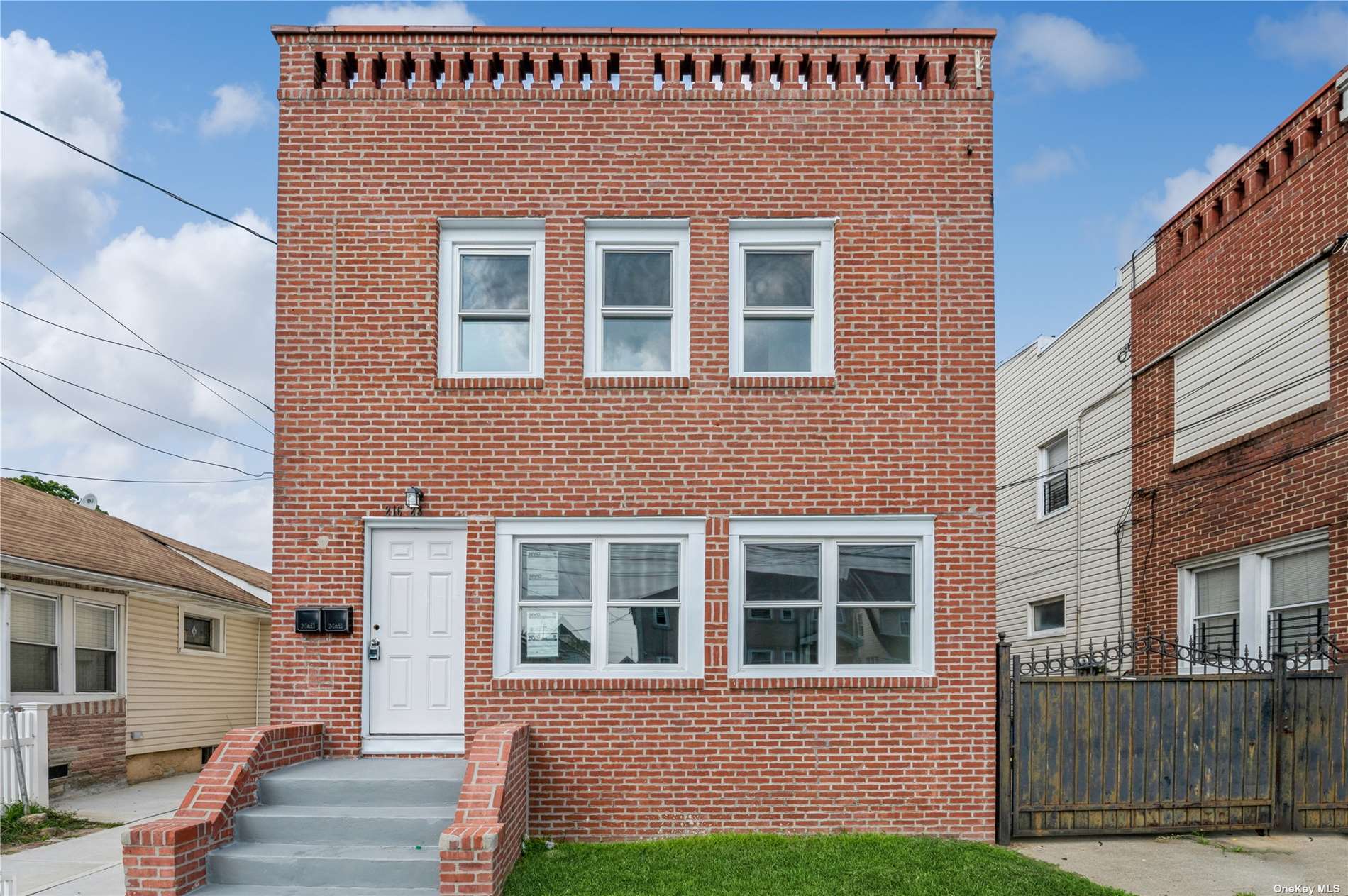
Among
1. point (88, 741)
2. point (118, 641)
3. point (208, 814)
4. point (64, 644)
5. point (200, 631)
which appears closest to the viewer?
point (208, 814)

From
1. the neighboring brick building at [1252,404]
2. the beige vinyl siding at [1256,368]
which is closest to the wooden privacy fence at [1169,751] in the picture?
the neighboring brick building at [1252,404]

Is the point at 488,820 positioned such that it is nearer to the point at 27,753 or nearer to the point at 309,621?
the point at 309,621

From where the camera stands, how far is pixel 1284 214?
1206 centimetres

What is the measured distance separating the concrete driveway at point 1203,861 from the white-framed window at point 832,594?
6.47 ft

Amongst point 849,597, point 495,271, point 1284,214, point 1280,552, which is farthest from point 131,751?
point 1284,214

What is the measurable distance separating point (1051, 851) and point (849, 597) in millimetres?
2682

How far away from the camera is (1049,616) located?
60.1 feet

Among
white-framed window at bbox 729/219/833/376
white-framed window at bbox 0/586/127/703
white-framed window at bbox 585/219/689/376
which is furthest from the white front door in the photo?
white-framed window at bbox 0/586/127/703

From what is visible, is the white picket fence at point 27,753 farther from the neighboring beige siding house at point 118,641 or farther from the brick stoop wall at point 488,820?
the brick stoop wall at point 488,820

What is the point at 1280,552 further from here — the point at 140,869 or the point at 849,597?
the point at 140,869

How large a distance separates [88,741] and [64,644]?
131 centimetres

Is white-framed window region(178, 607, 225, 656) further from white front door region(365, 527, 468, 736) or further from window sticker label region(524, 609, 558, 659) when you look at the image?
window sticker label region(524, 609, 558, 659)

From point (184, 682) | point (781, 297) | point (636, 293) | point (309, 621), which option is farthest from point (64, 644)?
point (781, 297)

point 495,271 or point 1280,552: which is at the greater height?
point 495,271
